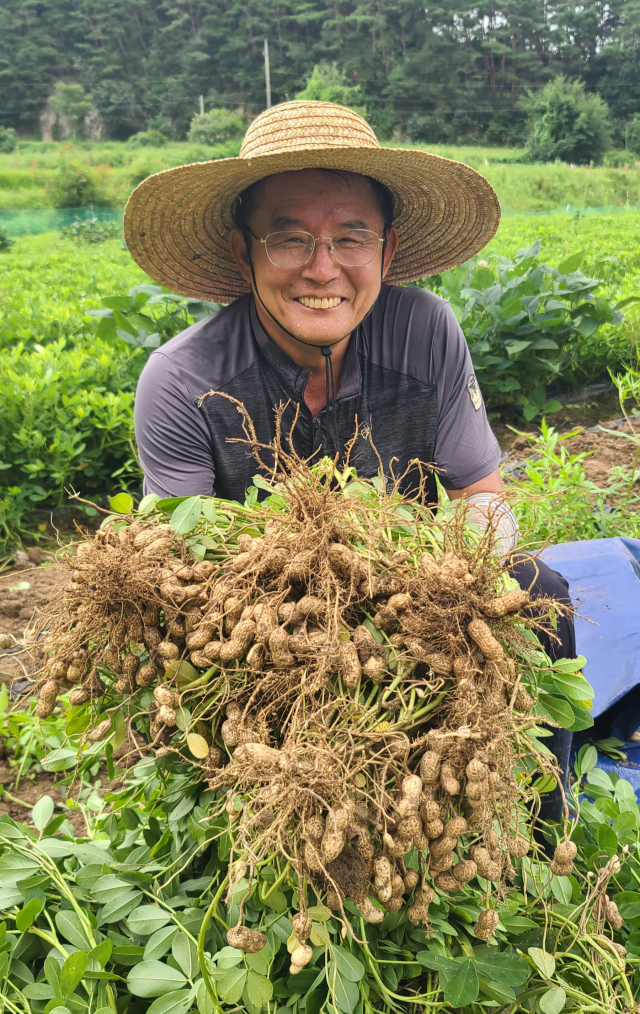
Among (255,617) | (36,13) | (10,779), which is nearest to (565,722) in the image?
(255,617)

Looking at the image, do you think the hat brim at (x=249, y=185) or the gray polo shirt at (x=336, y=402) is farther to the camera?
the gray polo shirt at (x=336, y=402)

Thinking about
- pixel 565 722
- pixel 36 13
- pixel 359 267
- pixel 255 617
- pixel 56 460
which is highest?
pixel 36 13

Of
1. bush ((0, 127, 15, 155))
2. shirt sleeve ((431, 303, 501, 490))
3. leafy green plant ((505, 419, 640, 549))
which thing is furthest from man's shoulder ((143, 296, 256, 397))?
bush ((0, 127, 15, 155))

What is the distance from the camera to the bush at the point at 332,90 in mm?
35062

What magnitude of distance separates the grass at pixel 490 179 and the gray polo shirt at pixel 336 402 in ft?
68.0

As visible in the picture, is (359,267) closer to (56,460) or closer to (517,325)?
(56,460)

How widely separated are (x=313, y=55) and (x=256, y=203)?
5690 centimetres

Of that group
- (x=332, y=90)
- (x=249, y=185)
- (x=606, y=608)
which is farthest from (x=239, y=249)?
(x=332, y=90)

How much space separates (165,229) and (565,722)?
173 cm

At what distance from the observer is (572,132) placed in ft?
116

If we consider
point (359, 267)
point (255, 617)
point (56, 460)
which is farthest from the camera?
point (56, 460)

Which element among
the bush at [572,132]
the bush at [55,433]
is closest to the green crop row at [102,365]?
the bush at [55,433]

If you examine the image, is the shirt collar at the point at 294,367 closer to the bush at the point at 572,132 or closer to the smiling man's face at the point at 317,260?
the smiling man's face at the point at 317,260

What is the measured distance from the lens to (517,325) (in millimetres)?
4570
